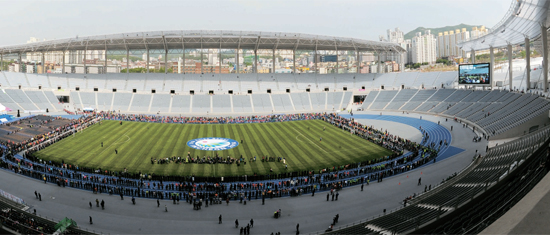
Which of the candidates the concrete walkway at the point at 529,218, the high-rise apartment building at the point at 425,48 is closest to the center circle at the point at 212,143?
the concrete walkway at the point at 529,218

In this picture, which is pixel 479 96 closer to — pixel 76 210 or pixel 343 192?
pixel 343 192

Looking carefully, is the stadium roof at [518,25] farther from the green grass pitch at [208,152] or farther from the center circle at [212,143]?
the center circle at [212,143]

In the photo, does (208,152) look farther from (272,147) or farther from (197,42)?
(197,42)

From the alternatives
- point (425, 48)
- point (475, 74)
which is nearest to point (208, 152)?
point (475, 74)

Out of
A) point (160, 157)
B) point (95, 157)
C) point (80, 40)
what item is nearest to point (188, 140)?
point (160, 157)

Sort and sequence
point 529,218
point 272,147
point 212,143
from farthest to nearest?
1. point 212,143
2. point 272,147
3. point 529,218

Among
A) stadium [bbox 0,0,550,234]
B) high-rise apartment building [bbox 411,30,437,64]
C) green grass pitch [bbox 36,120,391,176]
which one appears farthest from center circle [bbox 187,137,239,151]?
high-rise apartment building [bbox 411,30,437,64]
